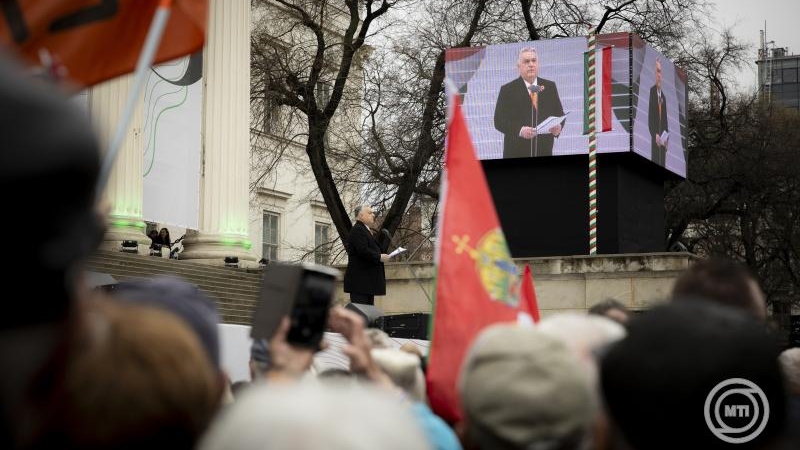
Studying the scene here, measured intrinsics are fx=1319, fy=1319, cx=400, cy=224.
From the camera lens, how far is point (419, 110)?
27000 millimetres

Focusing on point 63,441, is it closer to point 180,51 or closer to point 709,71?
point 180,51

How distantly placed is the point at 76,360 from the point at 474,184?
284cm

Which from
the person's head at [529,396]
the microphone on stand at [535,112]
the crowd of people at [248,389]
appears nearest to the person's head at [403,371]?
the crowd of people at [248,389]

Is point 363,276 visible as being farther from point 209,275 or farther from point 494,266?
point 494,266

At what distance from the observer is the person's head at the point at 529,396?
226cm

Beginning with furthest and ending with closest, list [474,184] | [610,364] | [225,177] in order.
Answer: [225,177], [474,184], [610,364]

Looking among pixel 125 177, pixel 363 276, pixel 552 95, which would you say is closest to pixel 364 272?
pixel 363 276

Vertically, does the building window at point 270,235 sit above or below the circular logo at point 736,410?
above

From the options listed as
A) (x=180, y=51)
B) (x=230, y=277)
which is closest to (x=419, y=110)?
(x=230, y=277)

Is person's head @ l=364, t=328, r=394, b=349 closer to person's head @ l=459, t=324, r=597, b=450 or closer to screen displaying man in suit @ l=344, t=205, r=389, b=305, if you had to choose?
person's head @ l=459, t=324, r=597, b=450

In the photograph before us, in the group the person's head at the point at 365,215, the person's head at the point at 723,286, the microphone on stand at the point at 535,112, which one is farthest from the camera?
the microphone on stand at the point at 535,112

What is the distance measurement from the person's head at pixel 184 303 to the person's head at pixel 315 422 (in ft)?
2.91

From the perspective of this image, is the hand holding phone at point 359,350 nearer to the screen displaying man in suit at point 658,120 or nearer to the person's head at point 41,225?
the person's head at point 41,225

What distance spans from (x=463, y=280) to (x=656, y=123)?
1943 centimetres
